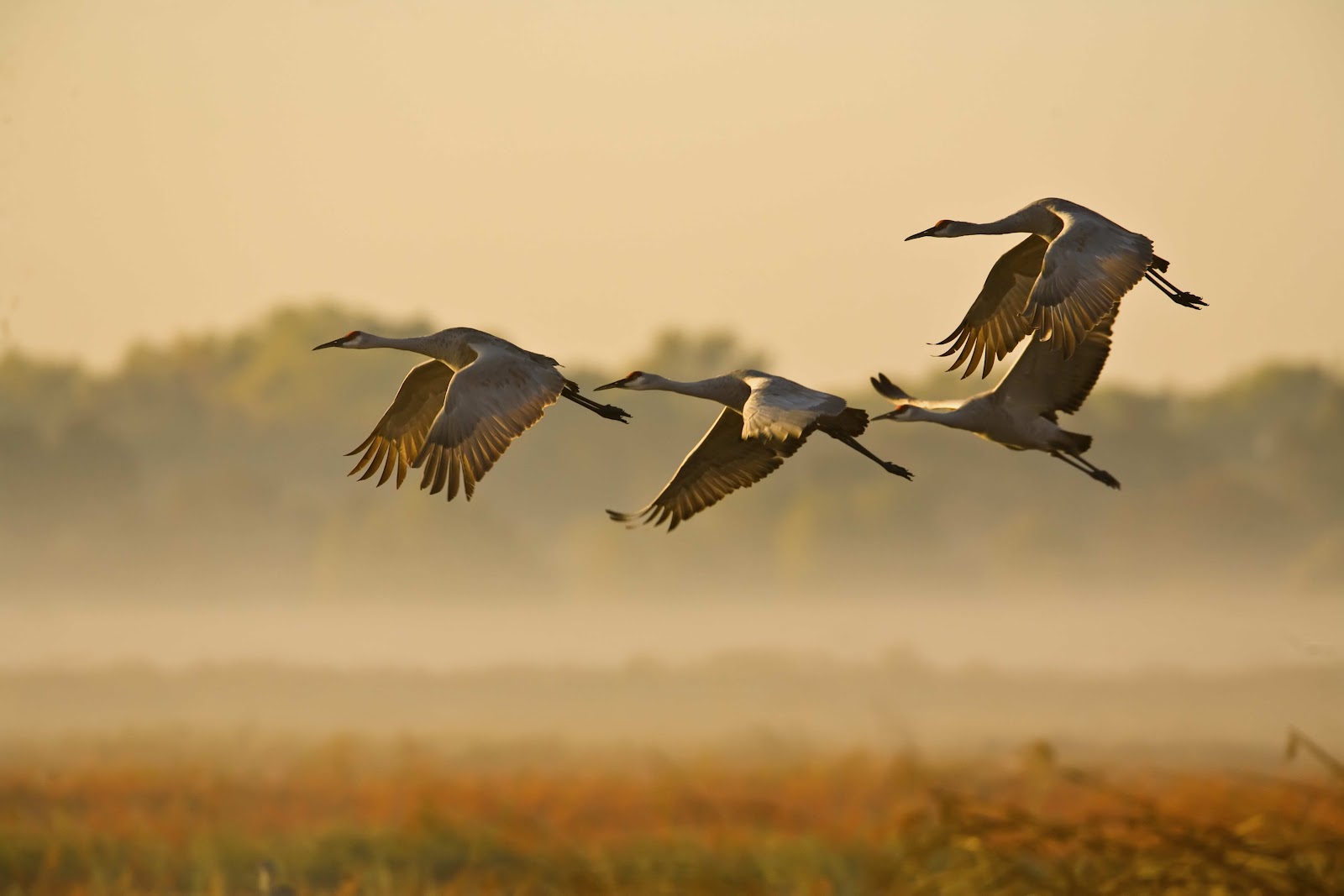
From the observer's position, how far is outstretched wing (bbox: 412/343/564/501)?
12.1m

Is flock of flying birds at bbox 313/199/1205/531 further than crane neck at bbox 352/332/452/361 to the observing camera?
No

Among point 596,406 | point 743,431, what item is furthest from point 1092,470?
point 596,406

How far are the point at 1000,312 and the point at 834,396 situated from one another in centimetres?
278

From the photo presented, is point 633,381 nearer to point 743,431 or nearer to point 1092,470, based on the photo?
point 743,431

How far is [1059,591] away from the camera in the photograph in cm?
9962

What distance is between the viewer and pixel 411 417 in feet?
47.4

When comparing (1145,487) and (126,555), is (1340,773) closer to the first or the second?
(1145,487)

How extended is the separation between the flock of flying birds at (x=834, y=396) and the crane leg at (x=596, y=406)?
3 cm

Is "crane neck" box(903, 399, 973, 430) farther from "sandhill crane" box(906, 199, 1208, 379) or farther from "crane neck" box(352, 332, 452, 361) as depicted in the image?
"crane neck" box(352, 332, 452, 361)

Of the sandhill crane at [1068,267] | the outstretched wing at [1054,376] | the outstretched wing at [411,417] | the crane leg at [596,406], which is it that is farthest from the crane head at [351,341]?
the outstretched wing at [1054,376]

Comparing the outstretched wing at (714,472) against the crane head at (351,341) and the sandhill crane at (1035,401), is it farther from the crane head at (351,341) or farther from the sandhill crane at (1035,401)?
the crane head at (351,341)

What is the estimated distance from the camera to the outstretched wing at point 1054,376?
12172mm

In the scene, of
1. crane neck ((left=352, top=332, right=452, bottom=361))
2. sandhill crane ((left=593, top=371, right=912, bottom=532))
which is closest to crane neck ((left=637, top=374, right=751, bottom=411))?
sandhill crane ((left=593, top=371, right=912, bottom=532))

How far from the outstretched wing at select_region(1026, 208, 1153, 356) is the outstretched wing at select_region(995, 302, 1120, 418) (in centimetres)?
53
